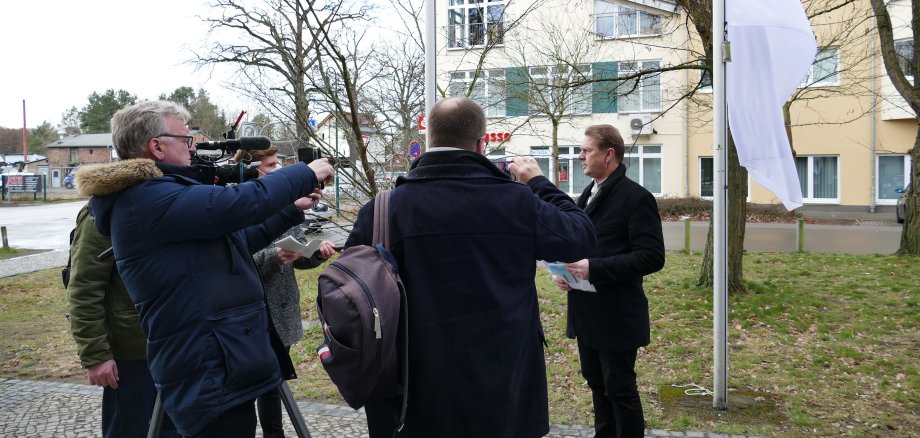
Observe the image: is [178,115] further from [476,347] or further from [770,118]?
[770,118]

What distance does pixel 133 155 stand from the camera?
103 inches

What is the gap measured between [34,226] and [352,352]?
2633 cm

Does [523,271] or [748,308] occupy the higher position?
[523,271]

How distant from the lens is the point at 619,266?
3555 mm

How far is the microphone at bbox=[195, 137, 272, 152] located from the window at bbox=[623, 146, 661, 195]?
2673cm

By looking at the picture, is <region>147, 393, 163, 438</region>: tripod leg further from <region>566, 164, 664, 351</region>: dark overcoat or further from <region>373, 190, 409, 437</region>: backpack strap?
<region>566, 164, 664, 351</region>: dark overcoat

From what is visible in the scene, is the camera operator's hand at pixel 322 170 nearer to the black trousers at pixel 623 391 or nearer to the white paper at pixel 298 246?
the white paper at pixel 298 246

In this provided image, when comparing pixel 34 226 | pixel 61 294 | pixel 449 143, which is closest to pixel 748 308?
pixel 449 143

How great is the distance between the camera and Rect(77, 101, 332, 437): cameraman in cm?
236

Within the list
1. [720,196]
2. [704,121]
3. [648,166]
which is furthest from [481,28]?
[648,166]

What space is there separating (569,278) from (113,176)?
227 centimetres

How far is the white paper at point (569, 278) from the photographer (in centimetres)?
359

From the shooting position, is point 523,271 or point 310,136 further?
point 310,136

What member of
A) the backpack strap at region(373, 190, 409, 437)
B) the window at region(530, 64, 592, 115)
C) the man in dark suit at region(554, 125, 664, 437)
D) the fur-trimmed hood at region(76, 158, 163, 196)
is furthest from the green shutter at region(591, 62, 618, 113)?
the fur-trimmed hood at region(76, 158, 163, 196)
